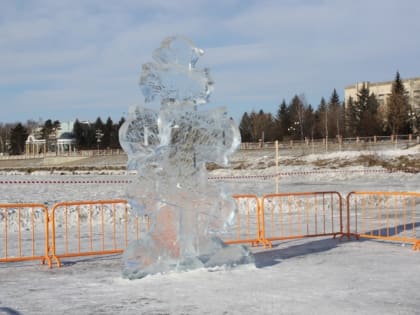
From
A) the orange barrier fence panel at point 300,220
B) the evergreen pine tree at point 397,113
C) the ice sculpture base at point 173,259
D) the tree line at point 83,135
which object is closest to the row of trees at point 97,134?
the tree line at point 83,135

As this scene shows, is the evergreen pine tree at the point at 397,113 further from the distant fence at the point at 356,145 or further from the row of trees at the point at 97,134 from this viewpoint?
the row of trees at the point at 97,134

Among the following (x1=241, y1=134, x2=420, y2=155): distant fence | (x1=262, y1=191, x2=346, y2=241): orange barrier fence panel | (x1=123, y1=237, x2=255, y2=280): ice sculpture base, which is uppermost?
(x1=241, y1=134, x2=420, y2=155): distant fence

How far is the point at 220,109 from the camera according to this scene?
30.9ft

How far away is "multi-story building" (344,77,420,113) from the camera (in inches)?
3741

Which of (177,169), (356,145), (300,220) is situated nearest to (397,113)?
(356,145)

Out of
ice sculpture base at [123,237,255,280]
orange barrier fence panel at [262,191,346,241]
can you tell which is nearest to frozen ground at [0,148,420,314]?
ice sculpture base at [123,237,255,280]

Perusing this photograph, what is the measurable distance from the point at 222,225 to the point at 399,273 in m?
2.85

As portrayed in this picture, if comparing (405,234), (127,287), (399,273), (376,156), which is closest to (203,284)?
(127,287)

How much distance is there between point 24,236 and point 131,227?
2871 millimetres

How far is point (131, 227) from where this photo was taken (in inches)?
634

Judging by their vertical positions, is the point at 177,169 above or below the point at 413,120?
below

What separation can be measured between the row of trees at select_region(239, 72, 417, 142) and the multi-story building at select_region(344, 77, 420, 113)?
18.9 ft

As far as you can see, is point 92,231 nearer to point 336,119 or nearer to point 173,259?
point 173,259

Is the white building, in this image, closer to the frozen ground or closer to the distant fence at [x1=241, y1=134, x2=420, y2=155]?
the distant fence at [x1=241, y1=134, x2=420, y2=155]
